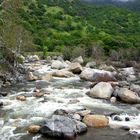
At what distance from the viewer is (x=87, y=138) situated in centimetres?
2514

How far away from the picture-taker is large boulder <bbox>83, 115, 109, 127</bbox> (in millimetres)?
27906

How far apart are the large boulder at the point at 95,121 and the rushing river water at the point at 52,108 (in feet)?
1.68

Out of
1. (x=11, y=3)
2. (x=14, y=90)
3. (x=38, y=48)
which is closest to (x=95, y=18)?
(x=38, y=48)

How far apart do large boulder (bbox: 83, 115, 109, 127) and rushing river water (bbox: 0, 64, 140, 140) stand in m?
0.51

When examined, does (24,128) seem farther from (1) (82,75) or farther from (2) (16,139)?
(1) (82,75)

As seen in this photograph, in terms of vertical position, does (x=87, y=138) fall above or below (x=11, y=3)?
below

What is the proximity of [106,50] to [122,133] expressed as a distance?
66.4m

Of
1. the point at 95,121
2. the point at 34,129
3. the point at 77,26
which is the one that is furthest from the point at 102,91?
the point at 77,26

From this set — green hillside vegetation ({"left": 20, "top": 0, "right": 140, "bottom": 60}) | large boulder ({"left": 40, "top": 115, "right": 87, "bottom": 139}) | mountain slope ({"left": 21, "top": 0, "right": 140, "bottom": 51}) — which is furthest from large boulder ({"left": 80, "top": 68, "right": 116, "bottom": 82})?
mountain slope ({"left": 21, "top": 0, "right": 140, "bottom": 51})

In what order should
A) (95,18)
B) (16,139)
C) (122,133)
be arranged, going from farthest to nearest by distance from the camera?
1. (95,18)
2. (122,133)
3. (16,139)

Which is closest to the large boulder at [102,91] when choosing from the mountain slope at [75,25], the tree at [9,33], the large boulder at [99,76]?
the large boulder at [99,76]

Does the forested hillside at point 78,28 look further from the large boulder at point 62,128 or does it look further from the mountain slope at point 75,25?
the large boulder at point 62,128

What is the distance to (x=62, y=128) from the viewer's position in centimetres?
2534

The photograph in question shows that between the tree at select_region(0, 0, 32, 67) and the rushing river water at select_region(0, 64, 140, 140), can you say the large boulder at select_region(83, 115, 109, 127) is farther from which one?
the tree at select_region(0, 0, 32, 67)
